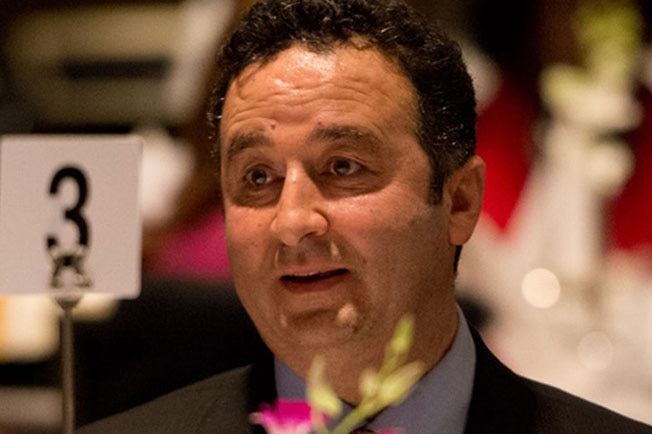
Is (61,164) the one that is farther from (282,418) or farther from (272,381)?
(282,418)

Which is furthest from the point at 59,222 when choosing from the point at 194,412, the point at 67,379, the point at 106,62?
the point at 106,62

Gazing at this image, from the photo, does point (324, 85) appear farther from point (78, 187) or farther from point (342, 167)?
point (78, 187)

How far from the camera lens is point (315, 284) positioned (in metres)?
1.37

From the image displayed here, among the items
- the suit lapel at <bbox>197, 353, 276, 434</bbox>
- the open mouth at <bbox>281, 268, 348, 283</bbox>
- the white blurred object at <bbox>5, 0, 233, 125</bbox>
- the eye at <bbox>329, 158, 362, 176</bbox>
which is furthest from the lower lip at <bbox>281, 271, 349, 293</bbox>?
the white blurred object at <bbox>5, 0, 233, 125</bbox>

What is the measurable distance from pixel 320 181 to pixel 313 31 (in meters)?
0.16

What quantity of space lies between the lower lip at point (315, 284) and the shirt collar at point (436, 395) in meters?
0.16

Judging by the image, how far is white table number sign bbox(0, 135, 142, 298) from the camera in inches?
60.9

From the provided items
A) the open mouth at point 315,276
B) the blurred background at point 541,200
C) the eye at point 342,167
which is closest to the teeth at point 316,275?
the open mouth at point 315,276

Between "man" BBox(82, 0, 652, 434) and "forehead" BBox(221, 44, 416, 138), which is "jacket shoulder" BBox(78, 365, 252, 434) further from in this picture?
"forehead" BBox(221, 44, 416, 138)

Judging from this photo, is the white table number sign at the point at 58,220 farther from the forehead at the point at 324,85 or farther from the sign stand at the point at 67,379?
the forehead at the point at 324,85

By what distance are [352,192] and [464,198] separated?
20 cm

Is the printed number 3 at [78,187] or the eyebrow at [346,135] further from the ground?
the eyebrow at [346,135]

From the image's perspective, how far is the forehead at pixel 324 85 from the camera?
1.41 metres

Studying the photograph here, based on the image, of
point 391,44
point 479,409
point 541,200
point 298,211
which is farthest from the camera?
point 541,200
